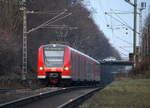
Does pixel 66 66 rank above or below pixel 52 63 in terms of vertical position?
below

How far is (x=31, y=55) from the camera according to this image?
5828 cm

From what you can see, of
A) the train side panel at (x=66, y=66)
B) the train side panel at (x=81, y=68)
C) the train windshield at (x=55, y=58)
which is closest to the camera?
the train side panel at (x=66, y=66)

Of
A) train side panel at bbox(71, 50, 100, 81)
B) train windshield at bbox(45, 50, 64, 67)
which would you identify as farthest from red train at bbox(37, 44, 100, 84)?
train side panel at bbox(71, 50, 100, 81)

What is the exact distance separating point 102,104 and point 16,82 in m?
24.9

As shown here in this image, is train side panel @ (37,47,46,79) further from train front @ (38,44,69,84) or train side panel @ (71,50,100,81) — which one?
train side panel @ (71,50,100,81)

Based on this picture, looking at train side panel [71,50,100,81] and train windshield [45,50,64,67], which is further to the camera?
train side panel [71,50,100,81]

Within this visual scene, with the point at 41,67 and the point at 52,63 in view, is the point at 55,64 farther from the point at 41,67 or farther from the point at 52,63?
the point at 41,67

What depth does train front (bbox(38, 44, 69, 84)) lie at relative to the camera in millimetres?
34500

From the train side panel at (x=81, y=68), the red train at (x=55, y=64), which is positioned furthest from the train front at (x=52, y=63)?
the train side panel at (x=81, y=68)

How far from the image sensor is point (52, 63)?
34.6 meters

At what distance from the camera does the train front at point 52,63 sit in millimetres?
34500

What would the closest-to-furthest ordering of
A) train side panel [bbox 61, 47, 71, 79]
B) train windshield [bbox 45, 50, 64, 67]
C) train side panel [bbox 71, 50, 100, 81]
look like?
train side panel [bbox 61, 47, 71, 79] < train windshield [bbox 45, 50, 64, 67] < train side panel [bbox 71, 50, 100, 81]

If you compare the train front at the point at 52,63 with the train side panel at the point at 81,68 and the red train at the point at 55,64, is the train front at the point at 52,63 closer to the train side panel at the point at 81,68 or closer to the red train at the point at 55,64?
the red train at the point at 55,64

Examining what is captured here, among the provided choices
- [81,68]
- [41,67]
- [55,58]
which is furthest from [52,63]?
[81,68]
